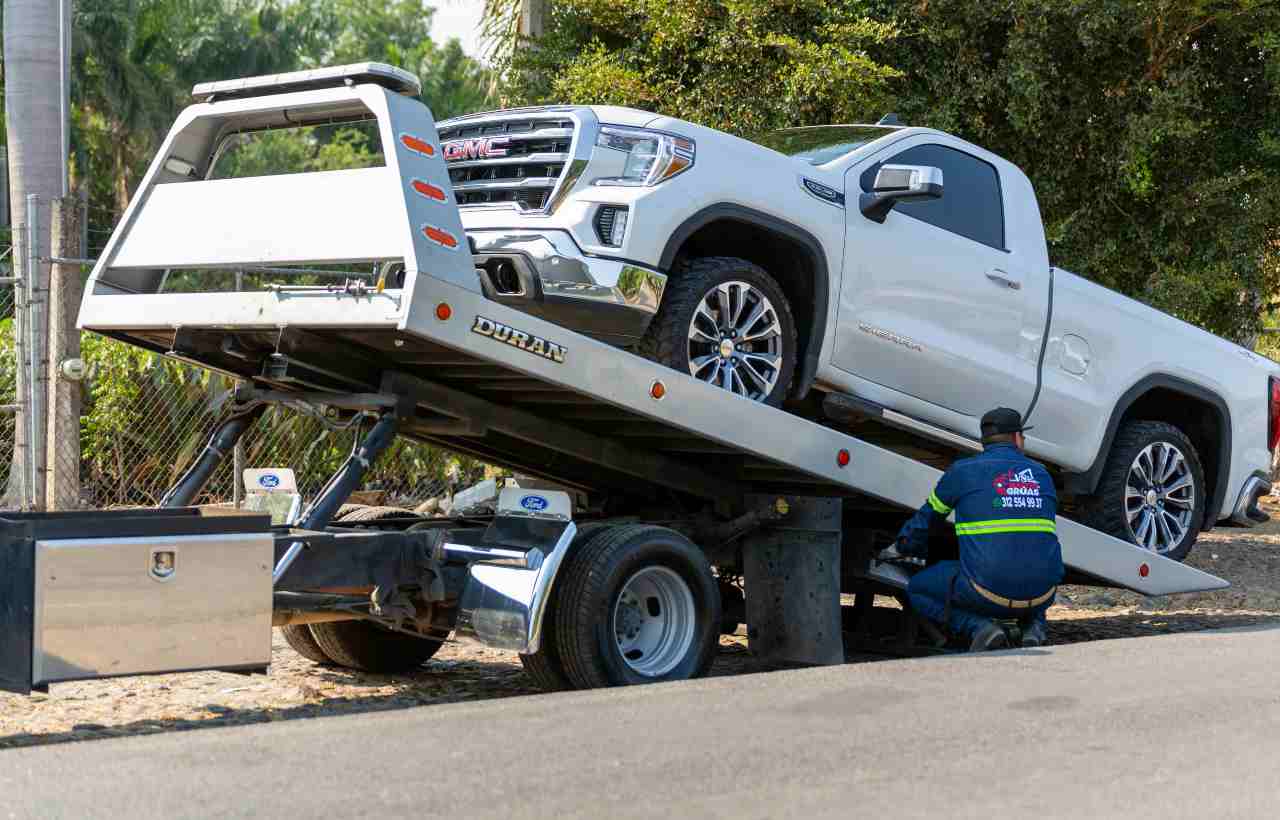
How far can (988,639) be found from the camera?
25.1 feet

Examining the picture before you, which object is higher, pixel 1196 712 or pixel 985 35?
pixel 985 35

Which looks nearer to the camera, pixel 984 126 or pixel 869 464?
pixel 869 464

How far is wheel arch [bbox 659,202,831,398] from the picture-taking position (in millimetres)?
7047

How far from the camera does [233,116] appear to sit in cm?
670

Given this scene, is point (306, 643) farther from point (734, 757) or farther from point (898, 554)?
point (734, 757)

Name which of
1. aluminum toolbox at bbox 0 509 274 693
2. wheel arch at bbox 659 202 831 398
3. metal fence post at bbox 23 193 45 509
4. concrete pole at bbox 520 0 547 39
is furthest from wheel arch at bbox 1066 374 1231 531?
concrete pole at bbox 520 0 547 39

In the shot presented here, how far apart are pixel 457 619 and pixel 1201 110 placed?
10.0 m

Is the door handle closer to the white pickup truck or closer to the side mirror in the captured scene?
the white pickup truck

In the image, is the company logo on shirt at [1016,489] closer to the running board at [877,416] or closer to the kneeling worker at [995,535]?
the kneeling worker at [995,535]

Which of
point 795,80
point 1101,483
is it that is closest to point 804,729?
point 1101,483

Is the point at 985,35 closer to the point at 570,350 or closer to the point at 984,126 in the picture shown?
the point at 984,126

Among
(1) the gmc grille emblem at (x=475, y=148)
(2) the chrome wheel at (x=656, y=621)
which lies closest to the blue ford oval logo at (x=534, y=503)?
(2) the chrome wheel at (x=656, y=621)

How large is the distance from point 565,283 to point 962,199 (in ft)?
8.66

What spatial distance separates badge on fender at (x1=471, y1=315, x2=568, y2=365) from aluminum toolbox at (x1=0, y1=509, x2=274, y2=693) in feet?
3.41
